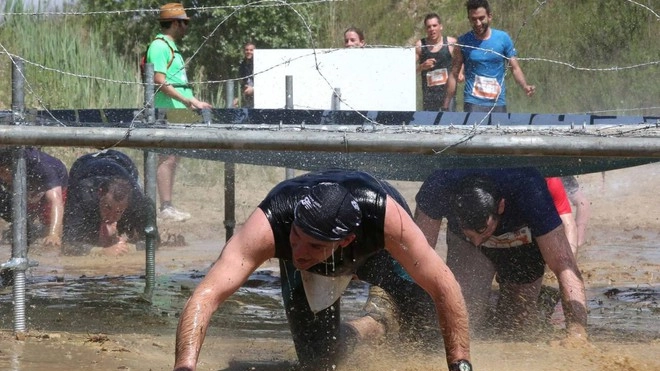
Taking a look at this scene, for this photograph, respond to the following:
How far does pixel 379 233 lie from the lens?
432 cm

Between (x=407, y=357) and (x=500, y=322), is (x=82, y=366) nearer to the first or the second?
(x=407, y=357)

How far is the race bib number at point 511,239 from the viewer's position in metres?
6.02

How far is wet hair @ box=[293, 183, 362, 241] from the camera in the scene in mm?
4023

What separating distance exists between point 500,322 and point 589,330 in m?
0.53

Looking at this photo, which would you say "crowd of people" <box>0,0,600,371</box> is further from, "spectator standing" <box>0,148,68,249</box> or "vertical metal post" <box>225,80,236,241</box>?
"vertical metal post" <box>225,80,236,241</box>

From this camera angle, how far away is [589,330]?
6320 millimetres

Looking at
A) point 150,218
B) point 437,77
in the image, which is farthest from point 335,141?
point 437,77

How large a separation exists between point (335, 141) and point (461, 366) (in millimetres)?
1170

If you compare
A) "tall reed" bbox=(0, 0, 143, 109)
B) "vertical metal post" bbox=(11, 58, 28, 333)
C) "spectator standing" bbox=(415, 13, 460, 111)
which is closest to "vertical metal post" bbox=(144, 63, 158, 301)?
"vertical metal post" bbox=(11, 58, 28, 333)

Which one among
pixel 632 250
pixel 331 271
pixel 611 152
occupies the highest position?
pixel 611 152

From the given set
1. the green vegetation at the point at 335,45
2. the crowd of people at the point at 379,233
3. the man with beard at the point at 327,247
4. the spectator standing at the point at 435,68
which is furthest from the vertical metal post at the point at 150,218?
the green vegetation at the point at 335,45

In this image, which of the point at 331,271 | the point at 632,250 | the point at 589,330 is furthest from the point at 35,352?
the point at 632,250

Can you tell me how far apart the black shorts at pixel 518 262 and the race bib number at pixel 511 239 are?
38 millimetres

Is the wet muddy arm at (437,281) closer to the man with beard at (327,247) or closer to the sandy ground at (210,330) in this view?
the man with beard at (327,247)
